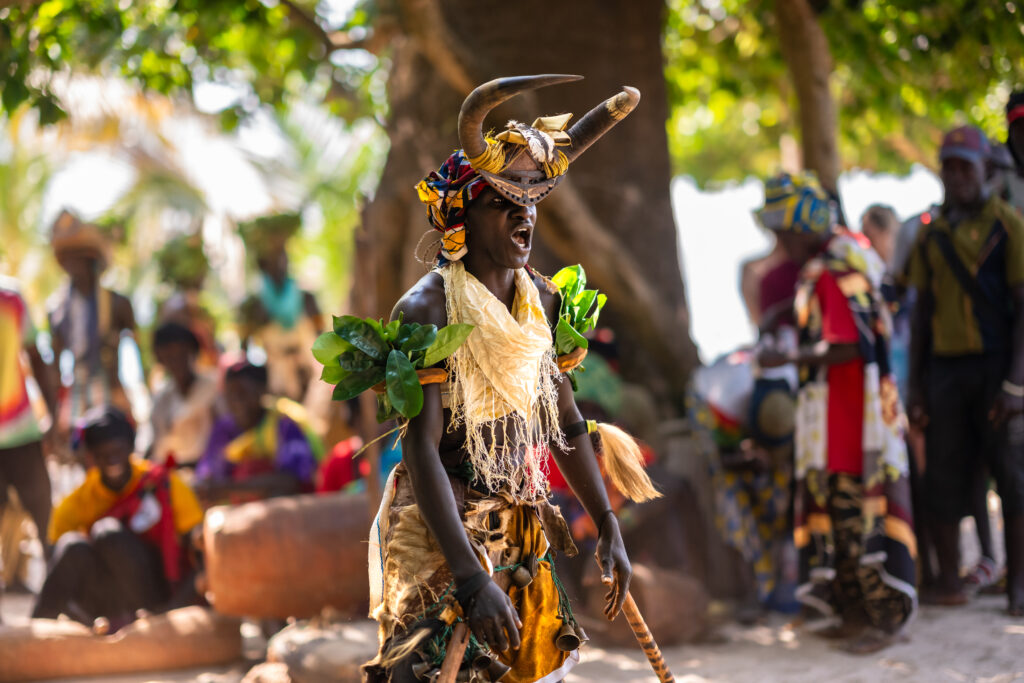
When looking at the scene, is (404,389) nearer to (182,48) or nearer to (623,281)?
(623,281)

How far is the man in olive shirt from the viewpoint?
216 inches

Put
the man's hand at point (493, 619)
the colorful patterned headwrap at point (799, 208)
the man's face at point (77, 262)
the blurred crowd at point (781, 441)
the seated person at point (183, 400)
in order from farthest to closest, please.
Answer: the man's face at point (77, 262), the seated person at point (183, 400), the colorful patterned headwrap at point (799, 208), the blurred crowd at point (781, 441), the man's hand at point (493, 619)

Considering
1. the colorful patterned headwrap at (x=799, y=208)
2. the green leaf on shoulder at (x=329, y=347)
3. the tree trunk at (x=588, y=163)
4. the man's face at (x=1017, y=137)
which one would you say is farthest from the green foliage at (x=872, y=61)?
the green leaf on shoulder at (x=329, y=347)

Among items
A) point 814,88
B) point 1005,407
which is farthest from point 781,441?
point 814,88

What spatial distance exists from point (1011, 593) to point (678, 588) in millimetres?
1691

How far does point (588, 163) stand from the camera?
7809 mm

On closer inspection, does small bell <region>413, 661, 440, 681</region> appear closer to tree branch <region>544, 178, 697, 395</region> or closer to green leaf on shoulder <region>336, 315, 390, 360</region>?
green leaf on shoulder <region>336, 315, 390, 360</region>

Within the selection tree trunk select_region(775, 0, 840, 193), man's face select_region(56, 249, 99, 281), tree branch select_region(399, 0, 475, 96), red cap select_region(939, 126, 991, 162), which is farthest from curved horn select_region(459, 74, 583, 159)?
man's face select_region(56, 249, 99, 281)

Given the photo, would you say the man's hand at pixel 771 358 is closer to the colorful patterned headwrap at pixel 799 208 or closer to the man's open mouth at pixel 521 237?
the colorful patterned headwrap at pixel 799 208

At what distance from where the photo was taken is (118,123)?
2050 cm

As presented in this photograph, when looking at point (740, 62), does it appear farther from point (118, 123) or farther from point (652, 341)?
point (118, 123)

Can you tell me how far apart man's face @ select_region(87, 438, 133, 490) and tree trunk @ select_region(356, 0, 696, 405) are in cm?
185

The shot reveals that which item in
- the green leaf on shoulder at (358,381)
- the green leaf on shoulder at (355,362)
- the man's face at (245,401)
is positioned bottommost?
the man's face at (245,401)

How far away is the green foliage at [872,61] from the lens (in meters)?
7.10
